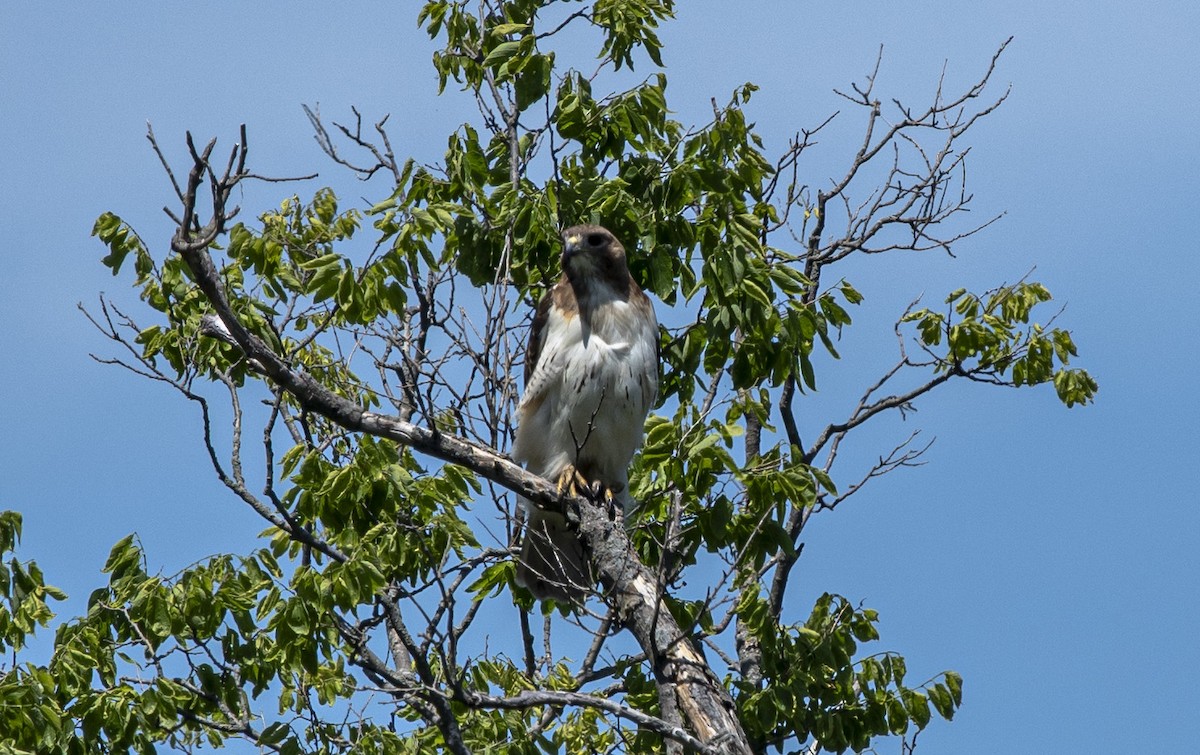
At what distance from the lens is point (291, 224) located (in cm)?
814

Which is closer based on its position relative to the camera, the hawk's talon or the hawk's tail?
the hawk's talon

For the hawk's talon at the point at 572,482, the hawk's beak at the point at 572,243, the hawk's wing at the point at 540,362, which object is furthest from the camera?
the hawk's wing at the point at 540,362

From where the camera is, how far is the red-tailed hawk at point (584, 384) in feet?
20.0

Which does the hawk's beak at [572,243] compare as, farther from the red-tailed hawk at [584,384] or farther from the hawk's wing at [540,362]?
the hawk's wing at [540,362]

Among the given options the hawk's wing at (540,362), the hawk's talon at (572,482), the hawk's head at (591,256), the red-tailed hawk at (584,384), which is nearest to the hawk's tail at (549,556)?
the red-tailed hawk at (584,384)

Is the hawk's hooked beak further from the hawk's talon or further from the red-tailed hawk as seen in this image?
the hawk's talon

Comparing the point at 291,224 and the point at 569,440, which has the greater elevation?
the point at 291,224

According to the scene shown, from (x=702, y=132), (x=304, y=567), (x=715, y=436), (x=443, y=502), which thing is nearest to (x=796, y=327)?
(x=715, y=436)

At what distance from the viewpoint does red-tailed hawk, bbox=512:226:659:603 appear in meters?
6.11

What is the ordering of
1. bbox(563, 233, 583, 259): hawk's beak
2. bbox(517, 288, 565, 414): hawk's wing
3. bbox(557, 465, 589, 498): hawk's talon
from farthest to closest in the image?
bbox(517, 288, 565, 414): hawk's wing → bbox(563, 233, 583, 259): hawk's beak → bbox(557, 465, 589, 498): hawk's talon

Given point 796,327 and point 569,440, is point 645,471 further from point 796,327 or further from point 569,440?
point 796,327

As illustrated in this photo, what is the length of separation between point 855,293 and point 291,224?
11.5ft

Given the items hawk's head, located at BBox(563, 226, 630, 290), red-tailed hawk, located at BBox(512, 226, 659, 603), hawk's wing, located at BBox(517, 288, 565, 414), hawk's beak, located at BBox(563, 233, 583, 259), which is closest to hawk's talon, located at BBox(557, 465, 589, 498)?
red-tailed hawk, located at BBox(512, 226, 659, 603)

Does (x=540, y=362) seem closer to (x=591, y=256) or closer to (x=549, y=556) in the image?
(x=591, y=256)
